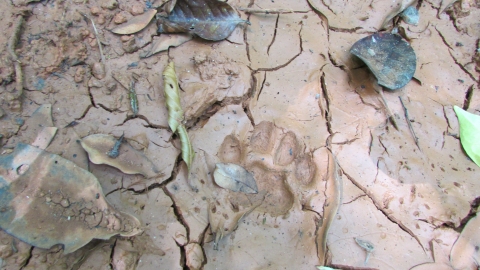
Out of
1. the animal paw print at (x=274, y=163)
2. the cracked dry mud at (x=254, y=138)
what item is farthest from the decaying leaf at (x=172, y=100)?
the animal paw print at (x=274, y=163)

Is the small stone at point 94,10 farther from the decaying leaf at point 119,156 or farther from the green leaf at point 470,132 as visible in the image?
the green leaf at point 470,132

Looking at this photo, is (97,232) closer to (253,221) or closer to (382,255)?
(253,221)

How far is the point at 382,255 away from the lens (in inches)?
76.3

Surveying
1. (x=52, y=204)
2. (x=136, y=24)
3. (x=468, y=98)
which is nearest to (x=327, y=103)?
(x=468, y=98)

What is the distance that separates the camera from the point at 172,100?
198 centimetres

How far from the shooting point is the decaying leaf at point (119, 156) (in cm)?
177

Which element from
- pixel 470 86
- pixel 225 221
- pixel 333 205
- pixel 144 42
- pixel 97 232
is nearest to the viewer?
pixel 97 232

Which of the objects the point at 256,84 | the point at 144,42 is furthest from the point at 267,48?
the point at 144,42

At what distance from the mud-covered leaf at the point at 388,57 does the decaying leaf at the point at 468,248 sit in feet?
3.47

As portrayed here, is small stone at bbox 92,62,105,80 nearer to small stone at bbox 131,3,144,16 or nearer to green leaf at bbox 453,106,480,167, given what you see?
small stone at bbox 131,3,144,16

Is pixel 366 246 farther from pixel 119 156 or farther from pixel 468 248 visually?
pixel 119 156

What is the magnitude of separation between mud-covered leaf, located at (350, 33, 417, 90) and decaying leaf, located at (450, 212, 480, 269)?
3.47ft

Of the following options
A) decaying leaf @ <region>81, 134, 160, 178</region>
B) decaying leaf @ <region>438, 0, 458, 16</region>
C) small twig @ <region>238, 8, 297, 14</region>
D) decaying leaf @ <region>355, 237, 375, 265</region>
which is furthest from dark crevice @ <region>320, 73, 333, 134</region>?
decaying leaf @ <region>438, 0, 458, 16</region>

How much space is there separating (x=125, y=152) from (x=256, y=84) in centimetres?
99
